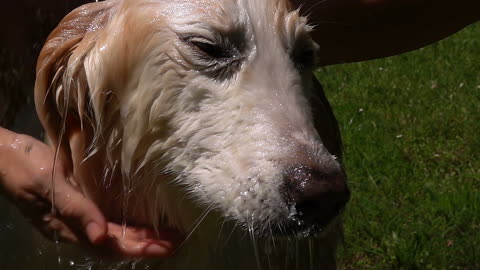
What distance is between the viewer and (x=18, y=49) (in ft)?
10.7

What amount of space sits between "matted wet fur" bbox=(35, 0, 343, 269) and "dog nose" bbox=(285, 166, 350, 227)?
0.01 meters

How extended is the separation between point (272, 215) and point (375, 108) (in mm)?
4000

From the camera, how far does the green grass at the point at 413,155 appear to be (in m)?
4.62

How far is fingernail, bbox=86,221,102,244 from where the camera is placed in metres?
2.79

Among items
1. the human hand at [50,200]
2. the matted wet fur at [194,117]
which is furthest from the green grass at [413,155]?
the human hand at [50,200]

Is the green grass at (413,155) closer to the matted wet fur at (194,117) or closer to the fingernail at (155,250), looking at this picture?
the matted wet fur at (194,117)

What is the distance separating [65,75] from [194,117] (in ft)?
1.69

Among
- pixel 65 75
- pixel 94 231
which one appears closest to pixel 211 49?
pixel 65 75

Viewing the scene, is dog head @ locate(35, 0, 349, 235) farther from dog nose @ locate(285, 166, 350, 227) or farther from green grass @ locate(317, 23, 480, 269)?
green grass @ locate(317, 23, 480, 269)

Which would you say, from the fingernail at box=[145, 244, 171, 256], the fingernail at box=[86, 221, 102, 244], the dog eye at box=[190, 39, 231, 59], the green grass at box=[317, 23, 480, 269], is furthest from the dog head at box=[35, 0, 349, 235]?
the green grass at box=[317, 23, 480, 269]

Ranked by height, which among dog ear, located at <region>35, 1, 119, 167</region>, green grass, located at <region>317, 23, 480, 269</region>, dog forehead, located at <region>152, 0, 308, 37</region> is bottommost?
green grass, located at <region>317, 23, 480, 269</region>

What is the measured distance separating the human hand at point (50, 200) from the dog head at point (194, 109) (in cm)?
14

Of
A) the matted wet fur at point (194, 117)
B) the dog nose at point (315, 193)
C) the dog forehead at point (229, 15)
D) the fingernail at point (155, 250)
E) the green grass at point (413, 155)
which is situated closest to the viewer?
the dog nose at point (315, 193)

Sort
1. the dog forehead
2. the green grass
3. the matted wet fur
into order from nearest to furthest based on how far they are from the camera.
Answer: the matted wet fur, the dog forehead, the green grass
